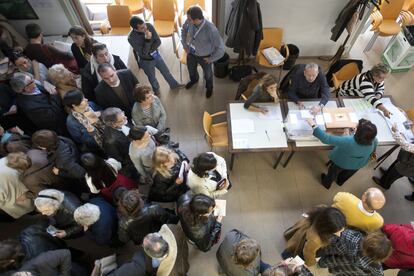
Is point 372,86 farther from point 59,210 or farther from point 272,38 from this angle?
point 59,210

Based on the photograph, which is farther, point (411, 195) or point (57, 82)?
point (411, 195)

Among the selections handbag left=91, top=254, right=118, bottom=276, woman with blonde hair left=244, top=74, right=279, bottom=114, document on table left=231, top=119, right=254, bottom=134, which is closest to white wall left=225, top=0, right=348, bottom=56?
woman with blonde hair left=244, top=74, right=279, bottom=114

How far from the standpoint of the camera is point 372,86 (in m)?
3.71

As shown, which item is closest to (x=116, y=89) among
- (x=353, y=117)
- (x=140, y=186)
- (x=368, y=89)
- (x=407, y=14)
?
(x=140, y=186)

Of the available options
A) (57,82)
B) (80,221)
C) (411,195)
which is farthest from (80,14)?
(411,195)

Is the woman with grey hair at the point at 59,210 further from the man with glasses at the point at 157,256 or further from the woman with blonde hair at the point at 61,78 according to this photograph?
the woman with blonde hair at the point at 61,78

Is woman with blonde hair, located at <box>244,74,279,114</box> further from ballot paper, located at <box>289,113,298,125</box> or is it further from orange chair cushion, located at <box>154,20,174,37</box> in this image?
orange chair cushion, located at <box>154,20,174,37</box>

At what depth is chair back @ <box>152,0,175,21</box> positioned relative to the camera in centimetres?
512

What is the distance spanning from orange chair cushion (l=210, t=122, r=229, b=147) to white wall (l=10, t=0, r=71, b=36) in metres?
3.54

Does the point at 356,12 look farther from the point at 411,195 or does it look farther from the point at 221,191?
the point at 221,191

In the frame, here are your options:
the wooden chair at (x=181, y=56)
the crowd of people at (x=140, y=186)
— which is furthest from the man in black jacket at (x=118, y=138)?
the wooden chair at (x=181, y=56)

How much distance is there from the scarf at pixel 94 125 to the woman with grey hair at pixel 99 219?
73 cm

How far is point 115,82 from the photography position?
3377 millimetres

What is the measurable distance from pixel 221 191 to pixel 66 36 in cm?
443
